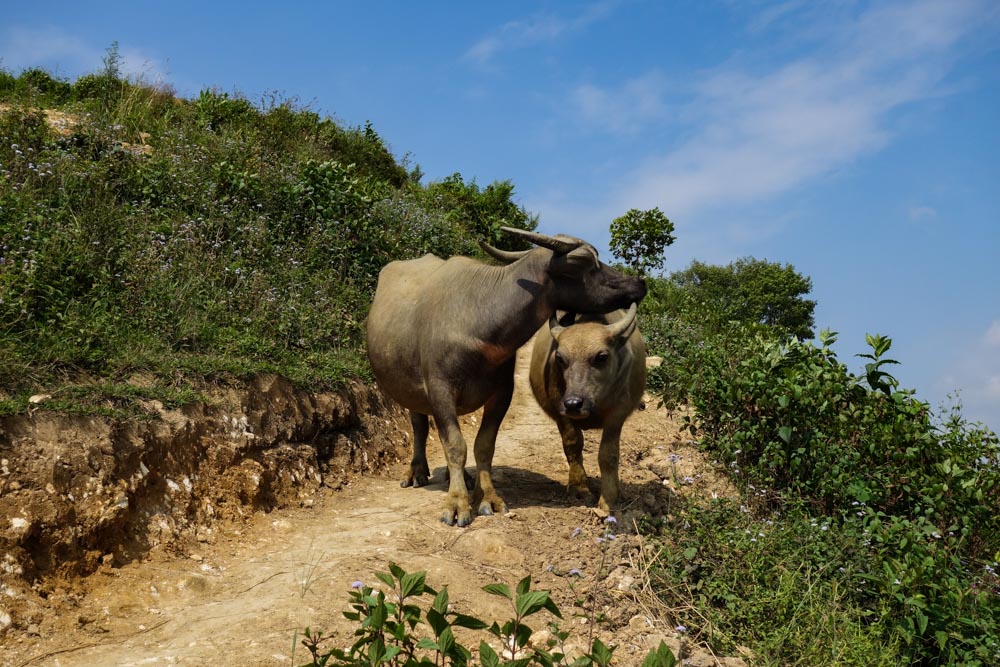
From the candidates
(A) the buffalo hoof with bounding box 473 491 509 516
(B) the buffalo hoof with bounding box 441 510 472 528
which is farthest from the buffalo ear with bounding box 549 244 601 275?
(B) the buffalo hoof with bounding box 441 510 472 528

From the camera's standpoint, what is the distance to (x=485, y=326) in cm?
628

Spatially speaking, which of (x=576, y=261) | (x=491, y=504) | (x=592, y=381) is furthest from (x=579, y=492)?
(x=576, y=261)

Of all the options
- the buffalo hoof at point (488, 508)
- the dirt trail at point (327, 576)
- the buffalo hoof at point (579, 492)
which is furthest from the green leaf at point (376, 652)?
the buffalo hoof at point (579, 492)

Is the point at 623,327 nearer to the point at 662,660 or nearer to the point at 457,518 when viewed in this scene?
the point at 457,518

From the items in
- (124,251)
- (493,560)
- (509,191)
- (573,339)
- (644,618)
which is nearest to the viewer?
(644,618)

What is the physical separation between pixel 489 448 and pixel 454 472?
442mm

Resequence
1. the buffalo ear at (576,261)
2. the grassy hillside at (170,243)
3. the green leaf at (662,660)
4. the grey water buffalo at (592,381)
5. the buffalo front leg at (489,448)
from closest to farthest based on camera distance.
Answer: the green leaf at (662,660)
the grey water buffalo at (592,381)
the buffalo ear at (576,261)
the buffalo front leg at (489,448)
the grassy hillside at (170,243)

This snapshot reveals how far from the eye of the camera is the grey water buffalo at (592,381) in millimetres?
5941

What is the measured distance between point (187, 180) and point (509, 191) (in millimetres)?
9513

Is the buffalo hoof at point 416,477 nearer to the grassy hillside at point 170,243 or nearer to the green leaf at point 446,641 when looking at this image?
the grassy hillside at point 170,243

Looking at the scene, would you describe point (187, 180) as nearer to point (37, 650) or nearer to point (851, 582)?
point (37, 650)

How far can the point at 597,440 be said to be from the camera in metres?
10.1

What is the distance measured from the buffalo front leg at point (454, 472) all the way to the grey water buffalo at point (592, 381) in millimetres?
872

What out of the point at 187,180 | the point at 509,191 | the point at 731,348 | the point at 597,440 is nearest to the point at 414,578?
the point at 731,348
